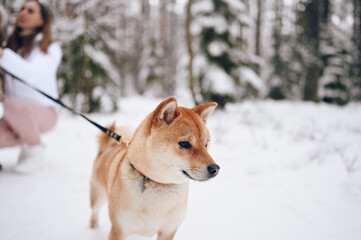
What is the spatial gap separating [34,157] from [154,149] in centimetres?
264

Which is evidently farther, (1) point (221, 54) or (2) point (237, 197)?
(1) point (221, 54)

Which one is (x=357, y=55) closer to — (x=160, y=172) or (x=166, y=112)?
(x=166, y=112)

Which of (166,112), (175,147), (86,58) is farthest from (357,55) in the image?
(175,147)

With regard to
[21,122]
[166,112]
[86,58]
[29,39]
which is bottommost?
[86,58]

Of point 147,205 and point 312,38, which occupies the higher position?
point 147,205

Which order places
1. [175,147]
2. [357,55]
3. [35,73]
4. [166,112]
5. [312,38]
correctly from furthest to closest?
[357,55] < [312,38] < [35,73] < [166,112] < [175,147]

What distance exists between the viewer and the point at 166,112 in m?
1.63

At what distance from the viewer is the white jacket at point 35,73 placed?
9.35 ft

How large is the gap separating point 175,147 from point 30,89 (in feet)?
9.05

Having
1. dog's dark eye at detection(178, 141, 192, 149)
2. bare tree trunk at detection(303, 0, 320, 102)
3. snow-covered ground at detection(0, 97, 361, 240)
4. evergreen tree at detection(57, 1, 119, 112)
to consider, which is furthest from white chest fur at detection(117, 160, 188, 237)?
bare tree trunk at detection(303, 0, 320, 102)


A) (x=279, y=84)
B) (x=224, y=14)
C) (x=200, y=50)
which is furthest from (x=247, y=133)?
(x=279, y=84)

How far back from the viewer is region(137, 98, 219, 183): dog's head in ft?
4.78

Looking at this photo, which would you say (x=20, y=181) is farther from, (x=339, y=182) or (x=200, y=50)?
(x=200, y=50)

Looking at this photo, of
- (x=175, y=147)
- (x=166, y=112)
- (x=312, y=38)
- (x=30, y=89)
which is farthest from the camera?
(x=312, y=38)
